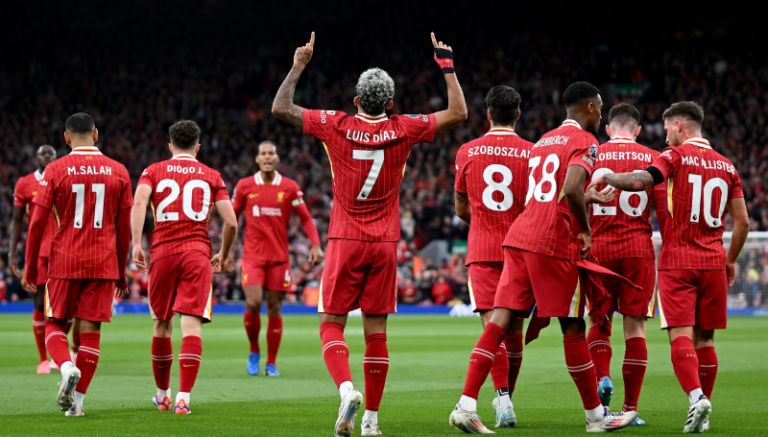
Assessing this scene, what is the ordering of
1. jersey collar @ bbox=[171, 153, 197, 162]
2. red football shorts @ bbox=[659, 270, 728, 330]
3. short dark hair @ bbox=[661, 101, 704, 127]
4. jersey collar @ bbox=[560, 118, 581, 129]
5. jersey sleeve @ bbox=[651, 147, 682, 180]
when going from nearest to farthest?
jersey collar @ bbox=[560, 118, 581, 129] < jersey sleeve @ bbox=[651, 147, 682, 180] < red football shorts @ bbox=[659, 270, 728, 330] < short dark hair @ bbox=[661, 101, 704, 127] < jersey collar @ bbox=[171, 153, 197, 162]

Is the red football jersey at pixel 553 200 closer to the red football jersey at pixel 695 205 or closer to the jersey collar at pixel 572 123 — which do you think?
the jersey collar at pixel 572 123

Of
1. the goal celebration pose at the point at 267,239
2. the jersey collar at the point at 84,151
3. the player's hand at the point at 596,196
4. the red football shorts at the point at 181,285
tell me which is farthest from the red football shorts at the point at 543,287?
the goal celebration pose at the point at 267,239

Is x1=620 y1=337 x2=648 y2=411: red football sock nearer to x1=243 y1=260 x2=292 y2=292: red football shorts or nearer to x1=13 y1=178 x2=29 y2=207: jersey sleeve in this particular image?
x1=243 y1=260 x2=292 y2=292: red football shorts

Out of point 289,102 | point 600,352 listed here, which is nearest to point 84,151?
point 289,102

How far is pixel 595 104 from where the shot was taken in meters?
6.72

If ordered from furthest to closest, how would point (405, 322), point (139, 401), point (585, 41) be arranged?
point (585, 41) < point (405, 322) < point (139, 401)

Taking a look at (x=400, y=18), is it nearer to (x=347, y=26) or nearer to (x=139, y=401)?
(x=347, y=26)

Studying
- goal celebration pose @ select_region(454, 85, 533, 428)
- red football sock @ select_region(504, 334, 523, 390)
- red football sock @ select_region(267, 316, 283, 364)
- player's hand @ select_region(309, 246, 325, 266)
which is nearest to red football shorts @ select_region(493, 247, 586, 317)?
goal celebration pose @ select_region(454, 85, 533, 428)

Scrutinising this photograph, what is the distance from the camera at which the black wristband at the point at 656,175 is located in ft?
22.1

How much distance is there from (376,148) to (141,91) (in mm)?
36248

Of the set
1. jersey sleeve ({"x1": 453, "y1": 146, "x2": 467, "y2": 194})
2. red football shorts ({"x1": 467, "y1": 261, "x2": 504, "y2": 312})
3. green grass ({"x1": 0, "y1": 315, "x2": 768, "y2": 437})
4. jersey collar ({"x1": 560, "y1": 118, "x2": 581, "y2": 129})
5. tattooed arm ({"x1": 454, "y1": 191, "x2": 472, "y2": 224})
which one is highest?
jersey collar ({"x1": 560, "y1": 118, "x2": 581, "y2": 129})

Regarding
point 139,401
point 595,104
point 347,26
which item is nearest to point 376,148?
point 595,104

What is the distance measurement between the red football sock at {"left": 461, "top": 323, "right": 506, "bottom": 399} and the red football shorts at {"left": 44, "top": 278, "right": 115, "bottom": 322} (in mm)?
3087

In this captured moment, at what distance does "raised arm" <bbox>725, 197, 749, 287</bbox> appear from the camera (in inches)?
286
